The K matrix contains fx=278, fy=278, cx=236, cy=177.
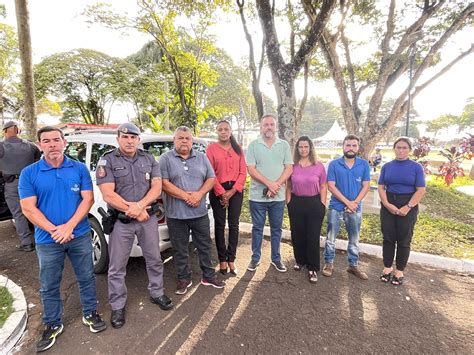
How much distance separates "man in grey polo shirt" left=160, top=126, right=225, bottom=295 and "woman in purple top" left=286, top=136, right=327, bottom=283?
44.6 inches

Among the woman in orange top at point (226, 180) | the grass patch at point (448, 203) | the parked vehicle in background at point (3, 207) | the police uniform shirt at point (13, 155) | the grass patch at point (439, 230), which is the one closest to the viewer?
the woman in orange top at point (226, 180)

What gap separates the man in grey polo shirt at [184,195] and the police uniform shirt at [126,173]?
0.27 m

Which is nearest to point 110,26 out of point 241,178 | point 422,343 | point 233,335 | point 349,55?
point 349,55

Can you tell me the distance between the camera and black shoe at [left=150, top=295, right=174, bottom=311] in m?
2.91

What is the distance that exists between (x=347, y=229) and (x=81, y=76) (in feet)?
65.6

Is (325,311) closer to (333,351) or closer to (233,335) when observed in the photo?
(333,351)

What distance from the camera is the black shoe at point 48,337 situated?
2.35 meters

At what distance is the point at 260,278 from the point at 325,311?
0.92 metres

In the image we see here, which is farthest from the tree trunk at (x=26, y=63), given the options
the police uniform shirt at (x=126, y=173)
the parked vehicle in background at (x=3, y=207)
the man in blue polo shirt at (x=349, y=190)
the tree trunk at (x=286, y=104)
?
the man in blue polo shirt at (x=349, y=190)

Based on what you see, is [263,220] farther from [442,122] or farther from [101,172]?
[442,122]

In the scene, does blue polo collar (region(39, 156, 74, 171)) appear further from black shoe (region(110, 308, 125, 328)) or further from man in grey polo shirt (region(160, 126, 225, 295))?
black shoe (region(110, 308, 125, 328))

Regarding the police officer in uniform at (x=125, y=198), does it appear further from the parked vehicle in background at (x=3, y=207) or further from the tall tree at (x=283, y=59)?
the tall tree at (x=283, y=59)

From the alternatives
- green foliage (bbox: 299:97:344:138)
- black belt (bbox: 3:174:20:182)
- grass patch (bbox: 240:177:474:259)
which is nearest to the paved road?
grass patch (bbox: 240:177:474:259)

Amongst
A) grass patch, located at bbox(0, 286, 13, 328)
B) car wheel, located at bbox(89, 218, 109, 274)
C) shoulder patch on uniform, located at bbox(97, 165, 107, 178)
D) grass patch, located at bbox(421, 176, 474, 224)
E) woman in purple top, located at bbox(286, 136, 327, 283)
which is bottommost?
grass patch, located at bbox(421, 176, 474, 224)
